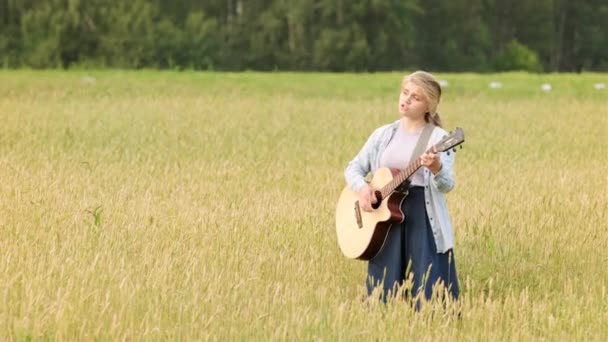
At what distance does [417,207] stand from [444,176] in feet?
0.88

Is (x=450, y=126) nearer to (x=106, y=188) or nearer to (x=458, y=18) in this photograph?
(x=106, y=188)

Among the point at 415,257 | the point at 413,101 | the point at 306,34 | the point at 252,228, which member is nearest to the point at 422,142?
the point at 413,101

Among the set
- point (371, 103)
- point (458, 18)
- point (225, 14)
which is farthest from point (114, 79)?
point (458, 18)

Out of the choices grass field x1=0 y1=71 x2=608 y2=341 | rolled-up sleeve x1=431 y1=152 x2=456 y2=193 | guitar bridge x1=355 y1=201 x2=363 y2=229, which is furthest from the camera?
guitar bridge x1=355 y1=201 x2=363 y2=229

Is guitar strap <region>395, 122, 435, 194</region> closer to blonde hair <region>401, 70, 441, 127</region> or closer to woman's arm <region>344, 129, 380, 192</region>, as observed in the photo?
blonde hair <region>401, 70, 441, 127</region>

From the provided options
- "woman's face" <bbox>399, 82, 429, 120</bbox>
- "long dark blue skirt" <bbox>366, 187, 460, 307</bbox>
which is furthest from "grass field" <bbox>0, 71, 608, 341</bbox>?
"woman's face" <bbox>399, 82, 429, 120</bbox>

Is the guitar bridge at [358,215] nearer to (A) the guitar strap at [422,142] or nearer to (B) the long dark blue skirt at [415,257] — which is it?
(B) the long dark blue skirt at [415,257]

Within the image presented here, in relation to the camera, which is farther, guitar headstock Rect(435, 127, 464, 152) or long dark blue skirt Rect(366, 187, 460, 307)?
long dark blue skirt Rect(366, 187, 460, 307)

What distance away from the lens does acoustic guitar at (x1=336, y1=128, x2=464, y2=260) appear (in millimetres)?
5482

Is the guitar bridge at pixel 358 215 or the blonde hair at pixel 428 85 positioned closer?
the blonde hair at pixel 428 85

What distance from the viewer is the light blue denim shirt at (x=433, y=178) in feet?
17.8

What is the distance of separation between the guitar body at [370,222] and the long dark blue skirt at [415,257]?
5cm

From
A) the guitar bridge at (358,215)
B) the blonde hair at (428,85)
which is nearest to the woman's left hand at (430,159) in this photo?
the blonde hair at (428,85)

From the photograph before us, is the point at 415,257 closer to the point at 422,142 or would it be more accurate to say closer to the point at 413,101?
the point at 422,142
